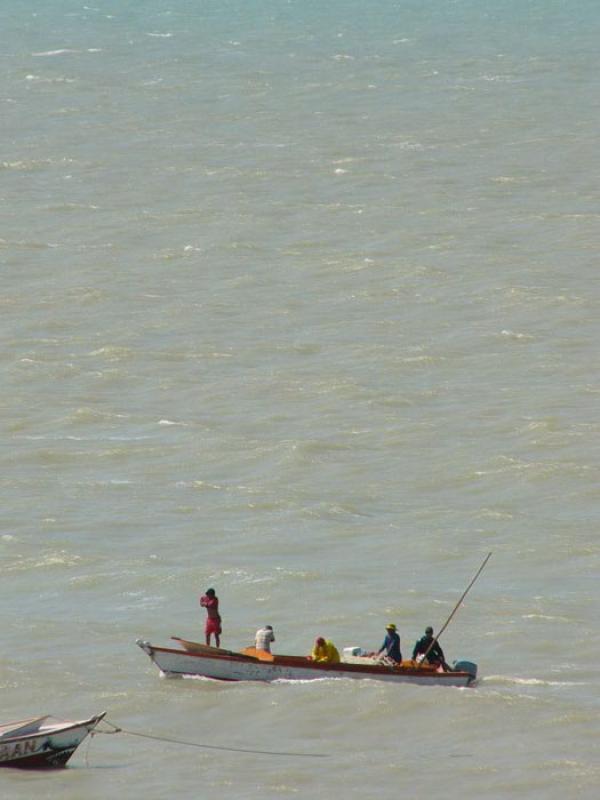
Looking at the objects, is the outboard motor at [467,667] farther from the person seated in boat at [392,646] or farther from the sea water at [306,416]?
the person seated in boat at [392,646]

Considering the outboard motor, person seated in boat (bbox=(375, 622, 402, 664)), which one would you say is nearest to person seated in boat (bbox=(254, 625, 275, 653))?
person seated in boat (bbox=(375, 622, 402, 664))

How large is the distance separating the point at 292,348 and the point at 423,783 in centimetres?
3021

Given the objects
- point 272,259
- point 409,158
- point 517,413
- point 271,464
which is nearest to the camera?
point 271,464

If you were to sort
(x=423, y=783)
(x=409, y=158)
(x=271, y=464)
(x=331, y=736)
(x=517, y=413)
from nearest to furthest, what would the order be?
(x=423, y=783) → (x=331, y=736) → (x=271, y=464) → (x=517, y=413) → (x=409, y=158)

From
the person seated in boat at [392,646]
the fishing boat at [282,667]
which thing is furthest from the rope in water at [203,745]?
the person seated in boat at [392,646]

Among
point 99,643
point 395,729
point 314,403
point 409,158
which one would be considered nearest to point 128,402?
point 314,403

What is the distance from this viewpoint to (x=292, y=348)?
5953 centimetres

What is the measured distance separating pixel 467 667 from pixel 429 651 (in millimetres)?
860

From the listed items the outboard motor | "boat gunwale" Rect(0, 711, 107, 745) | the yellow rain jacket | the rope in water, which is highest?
"boat gunwale" Rect(0, 711, 107, 745)

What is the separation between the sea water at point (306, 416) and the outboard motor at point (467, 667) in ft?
0.99

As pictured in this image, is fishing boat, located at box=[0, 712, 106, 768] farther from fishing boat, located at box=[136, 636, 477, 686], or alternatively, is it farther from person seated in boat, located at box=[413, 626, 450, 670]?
person seated in boat, located at box=[413, 626, 450, 670]

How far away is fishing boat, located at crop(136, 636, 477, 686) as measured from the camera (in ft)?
115

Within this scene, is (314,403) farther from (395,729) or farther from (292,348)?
(395,729)

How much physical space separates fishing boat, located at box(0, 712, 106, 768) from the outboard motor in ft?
24.0
